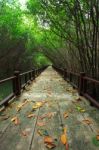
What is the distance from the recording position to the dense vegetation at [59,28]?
960 cm

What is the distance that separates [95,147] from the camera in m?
3.85

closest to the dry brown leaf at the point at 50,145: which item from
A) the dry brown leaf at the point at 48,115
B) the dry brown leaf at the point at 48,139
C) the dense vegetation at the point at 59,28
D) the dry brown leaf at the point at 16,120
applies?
the dry brown leaf at the point at 48,139

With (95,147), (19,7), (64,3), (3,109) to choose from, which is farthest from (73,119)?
(19,7)

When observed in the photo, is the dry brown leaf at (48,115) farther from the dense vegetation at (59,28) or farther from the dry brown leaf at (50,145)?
the dense vegetation at (59,28)

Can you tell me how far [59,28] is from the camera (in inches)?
554

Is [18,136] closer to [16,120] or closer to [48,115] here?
[16,120]

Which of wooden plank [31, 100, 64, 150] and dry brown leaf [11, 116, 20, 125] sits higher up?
dry brown leaf [11, 116, 20, 125]

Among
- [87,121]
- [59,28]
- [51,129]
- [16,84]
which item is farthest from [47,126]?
[59,28]

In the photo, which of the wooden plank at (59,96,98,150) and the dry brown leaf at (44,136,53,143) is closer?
the wooden plank at (59,96,98,150)

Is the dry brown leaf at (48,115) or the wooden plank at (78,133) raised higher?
the dry brown leaf at (48,115)

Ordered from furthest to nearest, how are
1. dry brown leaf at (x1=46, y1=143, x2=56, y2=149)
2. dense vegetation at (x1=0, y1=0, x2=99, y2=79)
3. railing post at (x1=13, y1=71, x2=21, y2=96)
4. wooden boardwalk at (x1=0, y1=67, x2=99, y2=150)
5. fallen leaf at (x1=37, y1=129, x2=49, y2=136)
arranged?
dense vegetation at (x1=0, y1=0, x2=99, y2=79)
railing post at (x1=13, y1=71, x2=21, y2=96)
fallen leaf at (x1=37, y1=129, x2=49, y2=136)
wooden boardwalk at (x1=0, y1=67, x2=99, y2=150)
dry brown leaf at (x1=46, y1=143, x2=56, y2=149)

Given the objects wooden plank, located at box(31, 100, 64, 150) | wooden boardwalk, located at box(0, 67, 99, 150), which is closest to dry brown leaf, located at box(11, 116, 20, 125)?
wooden boardwalk, located at box(0, 67, 99, 150)

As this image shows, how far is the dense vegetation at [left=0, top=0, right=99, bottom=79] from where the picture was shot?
9.60 metres

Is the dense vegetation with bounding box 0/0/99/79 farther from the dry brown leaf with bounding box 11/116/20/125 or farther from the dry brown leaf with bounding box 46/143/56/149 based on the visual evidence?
the dry brown leaf with bounding box 46/143/56/149
